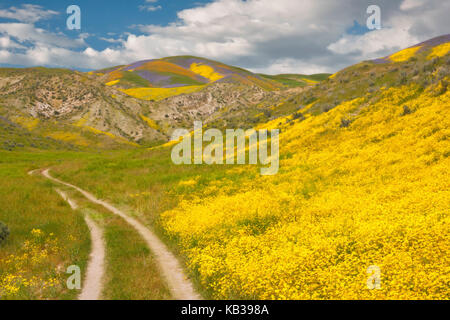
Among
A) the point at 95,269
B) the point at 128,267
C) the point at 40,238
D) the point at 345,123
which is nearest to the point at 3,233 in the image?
the point at 40,238

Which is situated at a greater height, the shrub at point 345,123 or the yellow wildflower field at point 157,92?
the yellow wildflower field at point 157,92

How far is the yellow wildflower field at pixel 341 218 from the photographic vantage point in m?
9.41

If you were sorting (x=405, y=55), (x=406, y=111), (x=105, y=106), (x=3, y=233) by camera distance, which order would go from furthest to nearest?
(x=105, y=106)
(x=405, y=55)
(x=406, y=111)
(x=3, y=233)

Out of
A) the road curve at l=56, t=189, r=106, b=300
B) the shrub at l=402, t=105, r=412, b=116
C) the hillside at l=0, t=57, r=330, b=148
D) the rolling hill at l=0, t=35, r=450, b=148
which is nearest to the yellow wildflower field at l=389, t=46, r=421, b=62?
the rolling hill at l=0, t=35, r=450, b=148

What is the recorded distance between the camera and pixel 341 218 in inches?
536

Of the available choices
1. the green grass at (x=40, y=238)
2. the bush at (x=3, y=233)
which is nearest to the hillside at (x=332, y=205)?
the green grass at (x=40, y=238)

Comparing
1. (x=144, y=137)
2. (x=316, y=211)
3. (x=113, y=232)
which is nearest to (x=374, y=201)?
(x=316, y=211)

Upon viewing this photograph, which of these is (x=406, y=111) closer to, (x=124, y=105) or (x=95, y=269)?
(x=95, y=269)

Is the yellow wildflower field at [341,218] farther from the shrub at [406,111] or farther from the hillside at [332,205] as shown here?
the shrub at [406,111]

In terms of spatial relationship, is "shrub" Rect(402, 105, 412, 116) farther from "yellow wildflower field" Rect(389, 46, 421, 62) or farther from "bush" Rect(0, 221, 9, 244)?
"yellow wildflower field" Rect(389, 46, 421, 62)

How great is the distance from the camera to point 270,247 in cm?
1291
